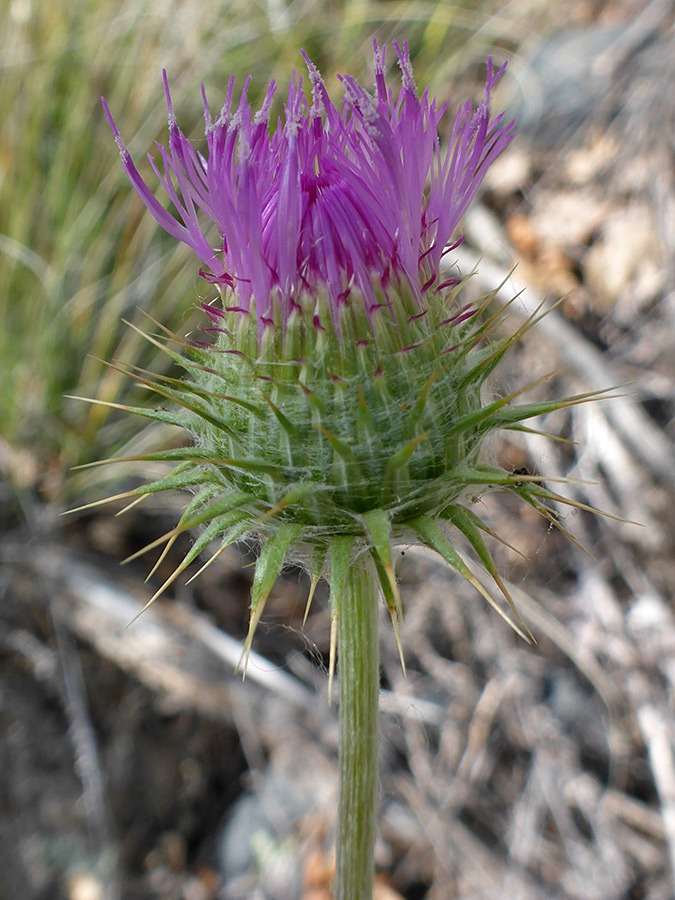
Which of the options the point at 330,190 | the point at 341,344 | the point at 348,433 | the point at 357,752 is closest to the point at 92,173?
the point at 330,190

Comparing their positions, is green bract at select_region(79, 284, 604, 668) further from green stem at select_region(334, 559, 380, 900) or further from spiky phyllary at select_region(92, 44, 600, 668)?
green stem at select_region(334, 559, 380, 900)

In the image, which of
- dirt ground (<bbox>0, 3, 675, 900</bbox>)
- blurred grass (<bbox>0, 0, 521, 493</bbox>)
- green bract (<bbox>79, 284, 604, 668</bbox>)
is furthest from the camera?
blurred grass (<bbox>0, 0, 521, 493</bbox>)

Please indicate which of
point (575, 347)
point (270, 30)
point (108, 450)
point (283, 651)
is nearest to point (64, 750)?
point (283, 651)

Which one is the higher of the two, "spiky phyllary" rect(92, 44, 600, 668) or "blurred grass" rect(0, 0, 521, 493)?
"blurred grass" rect(0, 0, 521, 493)

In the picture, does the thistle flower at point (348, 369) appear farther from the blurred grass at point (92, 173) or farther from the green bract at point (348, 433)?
the blurred grass at point (92, 173)

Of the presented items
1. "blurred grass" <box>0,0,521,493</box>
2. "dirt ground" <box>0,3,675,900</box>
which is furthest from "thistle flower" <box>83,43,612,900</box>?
"blurred grass" <box>0,0,521,493</box>

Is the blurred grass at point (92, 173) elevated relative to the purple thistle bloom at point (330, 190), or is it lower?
elevated

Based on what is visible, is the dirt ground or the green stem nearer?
the green stem

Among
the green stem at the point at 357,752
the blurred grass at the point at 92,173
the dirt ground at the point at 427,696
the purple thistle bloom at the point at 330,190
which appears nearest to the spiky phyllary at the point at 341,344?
the purple thistle bloom at the point at 330,190
